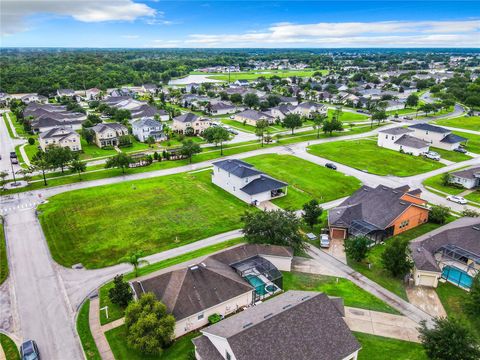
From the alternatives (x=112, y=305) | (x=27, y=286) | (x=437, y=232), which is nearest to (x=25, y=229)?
(x=27, y=286)

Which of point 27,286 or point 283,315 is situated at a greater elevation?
point 283,315

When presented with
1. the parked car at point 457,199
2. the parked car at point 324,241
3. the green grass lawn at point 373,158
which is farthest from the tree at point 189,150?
the parked car at point 457,199

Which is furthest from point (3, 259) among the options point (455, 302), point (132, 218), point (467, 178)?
point (467, 178)

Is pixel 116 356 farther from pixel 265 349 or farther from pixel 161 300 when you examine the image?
pixel 265 349

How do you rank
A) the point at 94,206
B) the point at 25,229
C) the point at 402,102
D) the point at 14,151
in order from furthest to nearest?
the point at 402,102 < the point at 14,151 < the point at 94,206 < the point at 25,229

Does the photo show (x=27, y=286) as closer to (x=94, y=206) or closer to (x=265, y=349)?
(x=94, y=206)

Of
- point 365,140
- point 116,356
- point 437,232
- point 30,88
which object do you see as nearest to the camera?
point 116,356

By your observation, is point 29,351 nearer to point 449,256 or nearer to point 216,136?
point 449,256

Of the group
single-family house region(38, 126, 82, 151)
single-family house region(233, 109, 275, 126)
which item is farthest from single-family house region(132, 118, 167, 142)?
single-family house region(233, 109, 275, 126)

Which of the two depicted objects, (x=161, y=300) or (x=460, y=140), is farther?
(x=460, y=140)
